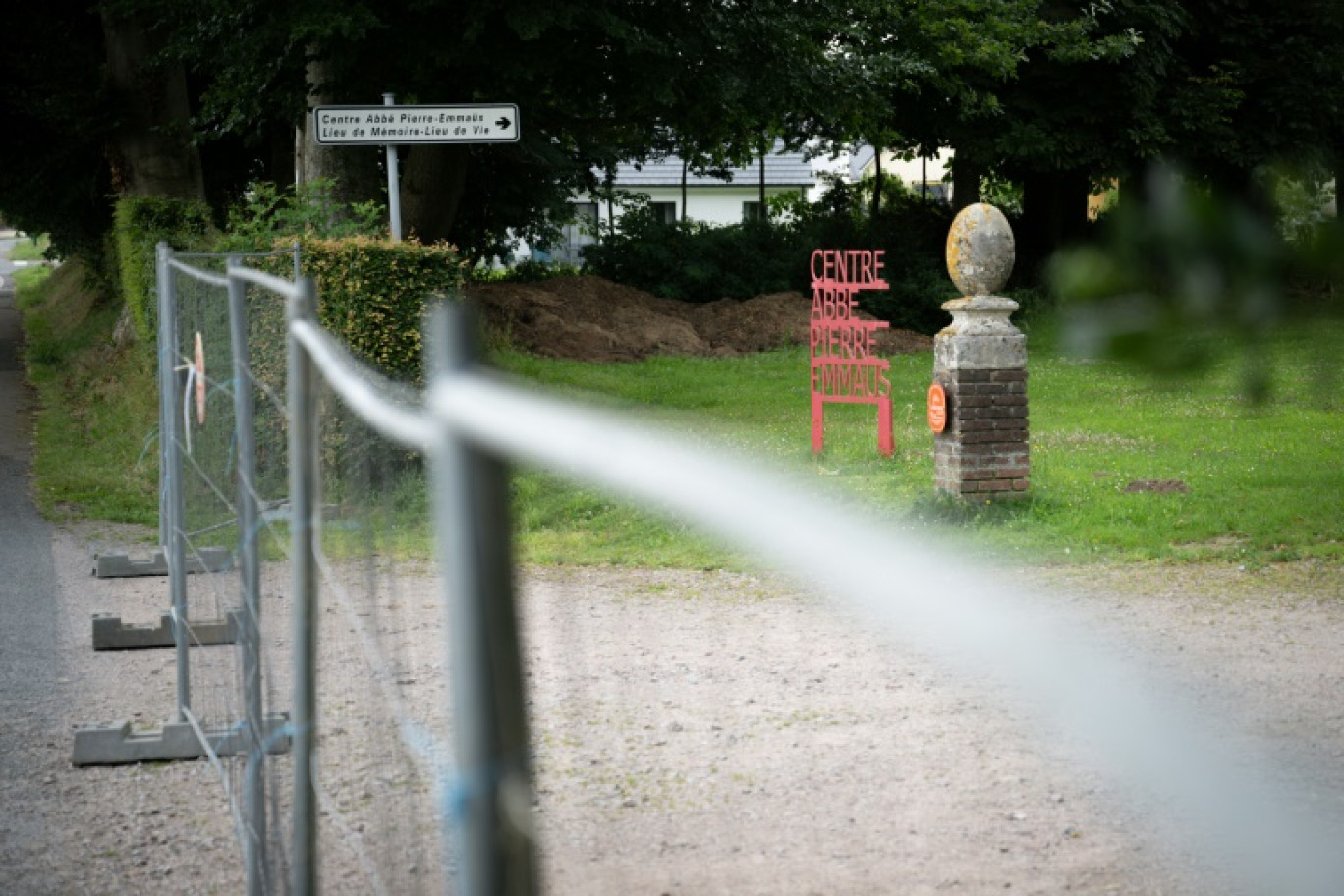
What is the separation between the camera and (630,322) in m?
25.5

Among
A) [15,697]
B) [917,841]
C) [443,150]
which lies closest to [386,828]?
[917,841]

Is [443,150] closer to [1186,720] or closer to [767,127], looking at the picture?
[767,127]

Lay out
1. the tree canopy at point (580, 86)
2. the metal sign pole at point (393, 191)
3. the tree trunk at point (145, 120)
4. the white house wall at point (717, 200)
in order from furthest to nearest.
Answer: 1. the white house wall at point (717, 200)
2. the tree trunk at point (145, 120)
3. the tree canopy at point (580, 86)
4. the metal sign pole at point (393, 191)

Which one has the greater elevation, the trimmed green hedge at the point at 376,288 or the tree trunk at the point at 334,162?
the tree trunk at the point at 334,162

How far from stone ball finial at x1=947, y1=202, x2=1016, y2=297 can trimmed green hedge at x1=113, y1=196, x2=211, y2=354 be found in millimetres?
7884

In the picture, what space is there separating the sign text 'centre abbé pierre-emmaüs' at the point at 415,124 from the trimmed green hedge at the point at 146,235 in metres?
3.64

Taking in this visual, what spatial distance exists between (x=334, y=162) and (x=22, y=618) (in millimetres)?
8567

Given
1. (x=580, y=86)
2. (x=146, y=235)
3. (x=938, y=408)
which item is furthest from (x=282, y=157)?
(x=938, y=408)

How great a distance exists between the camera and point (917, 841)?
16.4 ft

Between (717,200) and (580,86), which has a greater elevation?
(717,200)

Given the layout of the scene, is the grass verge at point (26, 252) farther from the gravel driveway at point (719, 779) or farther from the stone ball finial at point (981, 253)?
the gravel driveway at point (719, 779)

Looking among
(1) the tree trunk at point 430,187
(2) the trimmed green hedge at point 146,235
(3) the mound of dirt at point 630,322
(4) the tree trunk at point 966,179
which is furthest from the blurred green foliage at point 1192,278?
(4) the tree trunk at point 966,179

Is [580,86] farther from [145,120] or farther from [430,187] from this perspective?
[145,120]

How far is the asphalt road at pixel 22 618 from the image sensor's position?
22.1 ft
